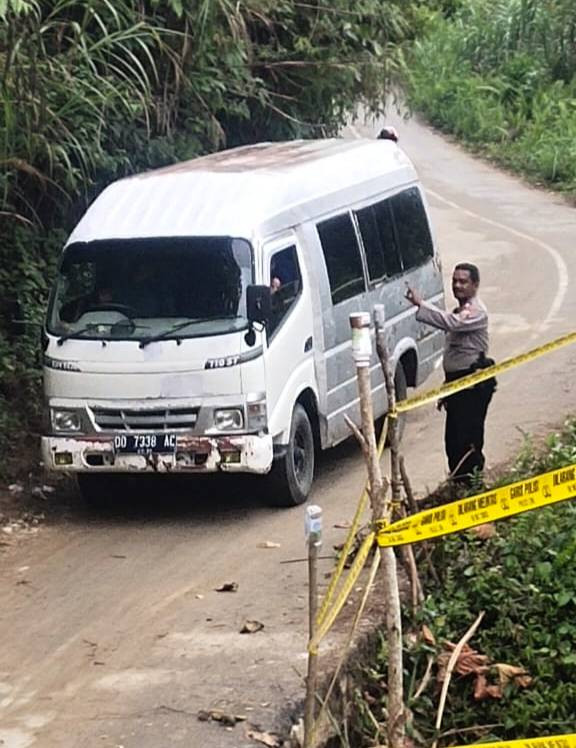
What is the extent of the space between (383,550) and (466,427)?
310cm

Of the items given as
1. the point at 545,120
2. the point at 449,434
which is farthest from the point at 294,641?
the point at 545,120

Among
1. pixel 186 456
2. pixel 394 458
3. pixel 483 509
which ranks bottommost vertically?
pixel 186 456

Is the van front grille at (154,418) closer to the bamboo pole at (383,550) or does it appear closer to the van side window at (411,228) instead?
the van side window at (411,228)

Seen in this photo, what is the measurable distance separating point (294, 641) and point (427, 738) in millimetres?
977

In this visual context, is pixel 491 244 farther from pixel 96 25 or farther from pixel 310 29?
pixel 96 25

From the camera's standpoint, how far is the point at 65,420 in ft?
34.3

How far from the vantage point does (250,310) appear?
404 inches

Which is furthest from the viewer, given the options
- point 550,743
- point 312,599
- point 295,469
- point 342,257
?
point 342,257

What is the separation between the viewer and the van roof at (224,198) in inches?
417

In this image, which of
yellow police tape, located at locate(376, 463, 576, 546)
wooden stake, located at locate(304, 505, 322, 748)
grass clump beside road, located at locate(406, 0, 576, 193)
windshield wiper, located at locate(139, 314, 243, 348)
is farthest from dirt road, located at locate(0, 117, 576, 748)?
grass clump beside road, located at locate(406, 0, 576, 193)

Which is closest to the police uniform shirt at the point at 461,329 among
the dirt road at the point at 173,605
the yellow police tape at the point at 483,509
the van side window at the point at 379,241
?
the dirt road at the point at 173,605

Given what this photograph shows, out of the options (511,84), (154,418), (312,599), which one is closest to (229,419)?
(154,418)

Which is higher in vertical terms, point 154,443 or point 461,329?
point 461,329

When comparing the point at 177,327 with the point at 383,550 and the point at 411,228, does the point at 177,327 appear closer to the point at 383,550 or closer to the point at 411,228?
the point at 411,228
